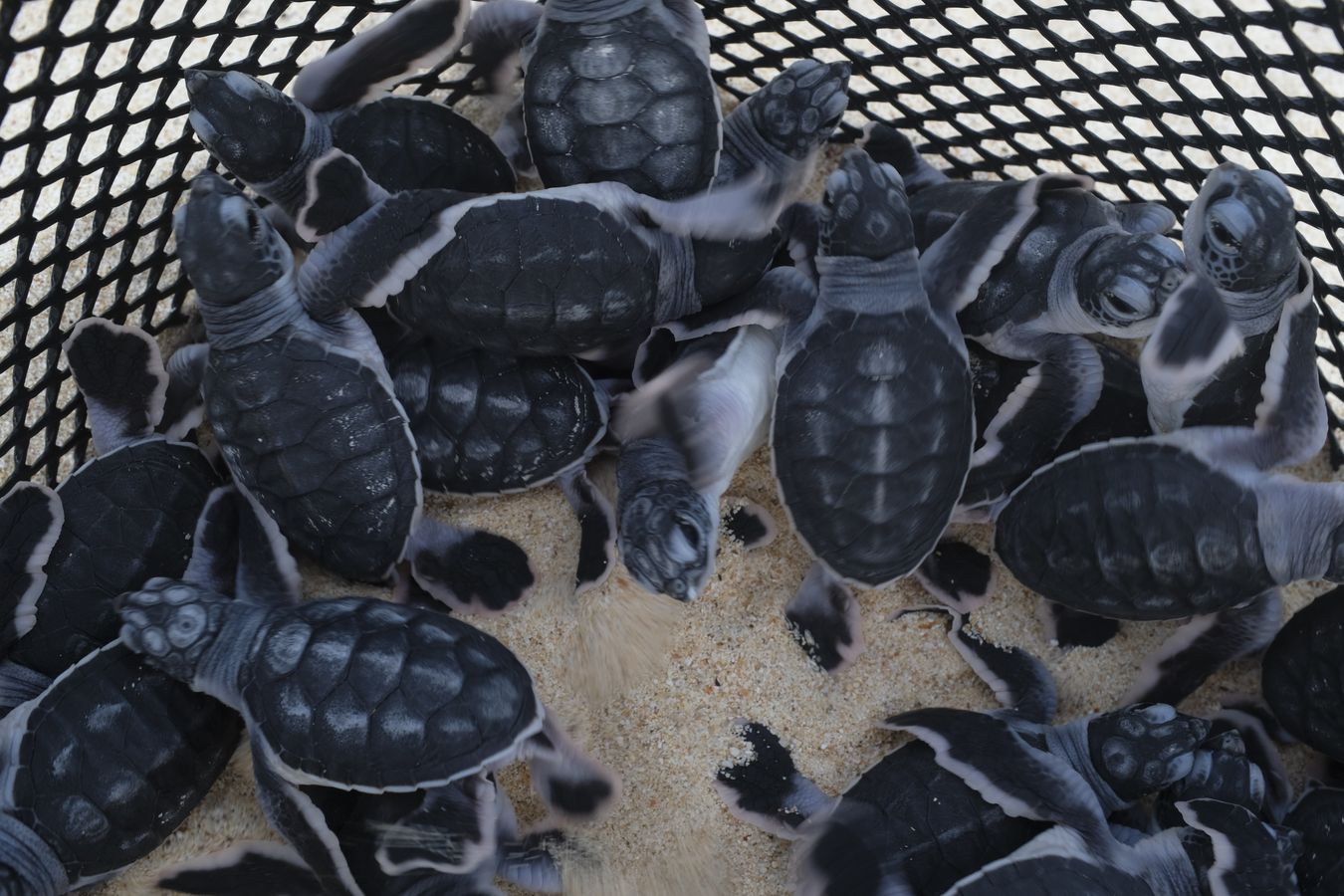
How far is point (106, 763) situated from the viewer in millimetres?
1436

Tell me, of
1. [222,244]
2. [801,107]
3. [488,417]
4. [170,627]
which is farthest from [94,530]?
[801,107]

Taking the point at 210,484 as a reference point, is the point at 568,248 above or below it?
above

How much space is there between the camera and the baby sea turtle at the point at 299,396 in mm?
1507

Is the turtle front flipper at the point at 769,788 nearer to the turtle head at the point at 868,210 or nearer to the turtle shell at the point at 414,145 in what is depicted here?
the turtle head at the point at 868,210

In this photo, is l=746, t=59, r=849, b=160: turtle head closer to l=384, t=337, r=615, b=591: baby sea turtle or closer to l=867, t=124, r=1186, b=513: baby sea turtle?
l=867, t=124, r=1186, b=513: baby sea turtle

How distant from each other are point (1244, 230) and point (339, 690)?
1.30m

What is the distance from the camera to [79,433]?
69.8 inches

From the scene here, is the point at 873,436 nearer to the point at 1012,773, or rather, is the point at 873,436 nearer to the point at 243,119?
the point at 1012,773

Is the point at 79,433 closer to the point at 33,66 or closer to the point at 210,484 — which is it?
the point at 210,484

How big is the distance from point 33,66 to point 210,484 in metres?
1.00

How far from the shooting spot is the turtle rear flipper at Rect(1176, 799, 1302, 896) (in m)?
1.41

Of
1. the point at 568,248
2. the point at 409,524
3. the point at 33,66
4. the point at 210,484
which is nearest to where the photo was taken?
the point at 568,248

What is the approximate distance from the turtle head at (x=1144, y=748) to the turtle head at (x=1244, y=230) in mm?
604

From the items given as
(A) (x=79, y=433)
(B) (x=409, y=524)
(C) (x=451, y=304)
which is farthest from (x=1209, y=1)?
(A) (x=79, y=433)
